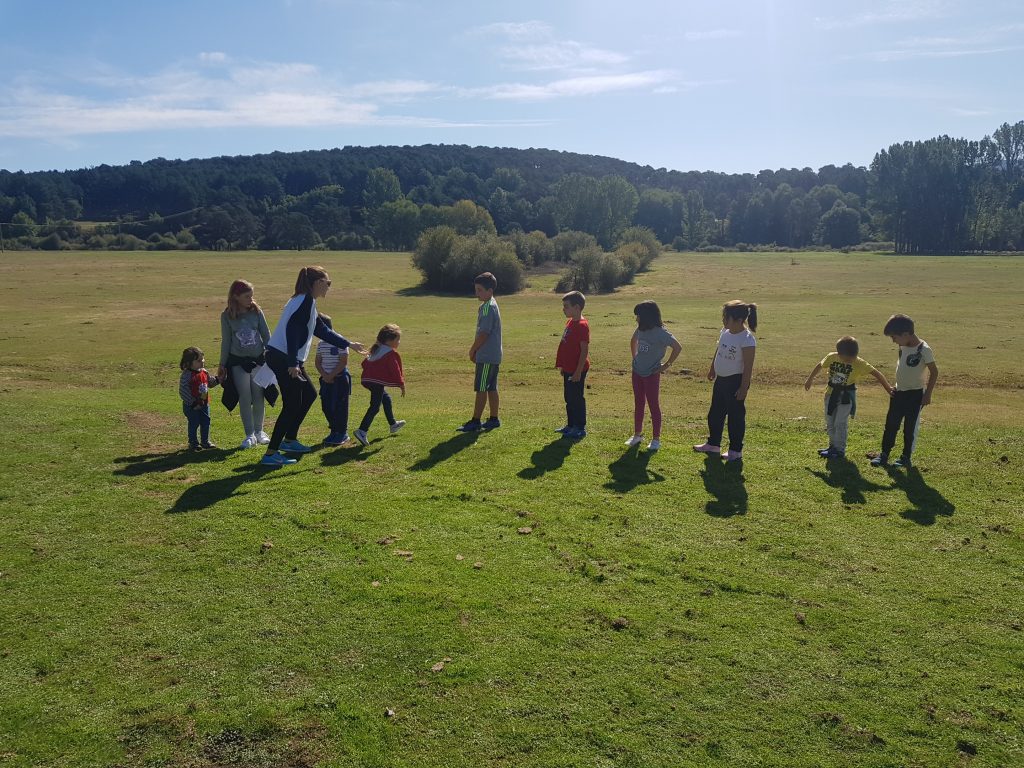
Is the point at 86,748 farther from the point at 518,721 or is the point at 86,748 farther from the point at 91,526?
the point at 91,526

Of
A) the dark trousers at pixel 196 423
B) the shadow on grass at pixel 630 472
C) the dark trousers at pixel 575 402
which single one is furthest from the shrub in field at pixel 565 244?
the dark trousers at pixel 196 423

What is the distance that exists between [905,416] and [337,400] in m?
7.61

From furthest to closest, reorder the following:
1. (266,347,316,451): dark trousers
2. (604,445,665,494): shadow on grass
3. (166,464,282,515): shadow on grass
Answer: (266,347,316,451): dark trousers, (604,445,665,494): shadow on grass, (166,464,282,515): shadow on grass

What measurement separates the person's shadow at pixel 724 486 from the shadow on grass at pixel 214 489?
5155mm

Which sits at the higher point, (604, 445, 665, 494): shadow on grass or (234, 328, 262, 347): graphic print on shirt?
(234, 328, 262, 347): graphic print on shirt

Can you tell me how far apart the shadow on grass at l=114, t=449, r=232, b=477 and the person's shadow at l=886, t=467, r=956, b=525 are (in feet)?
27.0

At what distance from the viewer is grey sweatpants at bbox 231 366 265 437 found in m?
9.92

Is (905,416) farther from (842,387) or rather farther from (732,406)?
(732,406)

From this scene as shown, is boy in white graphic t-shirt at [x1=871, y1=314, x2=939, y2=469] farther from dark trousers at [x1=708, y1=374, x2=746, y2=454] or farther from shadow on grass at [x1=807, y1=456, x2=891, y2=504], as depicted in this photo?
dark trousers at [x1=708, y1=374, x2=746, y2=454]

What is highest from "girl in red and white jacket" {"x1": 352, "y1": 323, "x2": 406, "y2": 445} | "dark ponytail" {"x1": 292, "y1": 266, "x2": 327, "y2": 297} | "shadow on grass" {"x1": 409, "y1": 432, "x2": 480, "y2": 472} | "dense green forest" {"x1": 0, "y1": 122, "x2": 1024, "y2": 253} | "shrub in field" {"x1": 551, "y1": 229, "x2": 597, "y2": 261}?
"dense green forest" {"x1": 0, "y1": 122, "x2": 1024, "y2": 253}

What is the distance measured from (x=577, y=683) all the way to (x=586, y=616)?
0.85m

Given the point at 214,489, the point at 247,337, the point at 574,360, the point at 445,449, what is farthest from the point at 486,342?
the point at 214,489

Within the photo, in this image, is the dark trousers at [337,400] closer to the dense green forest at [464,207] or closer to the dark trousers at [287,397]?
the dark trousers at [287,397]

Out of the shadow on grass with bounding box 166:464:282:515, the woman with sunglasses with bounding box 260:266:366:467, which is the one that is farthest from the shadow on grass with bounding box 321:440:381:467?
the shadow on grass with bounding box 166:464:282:515
